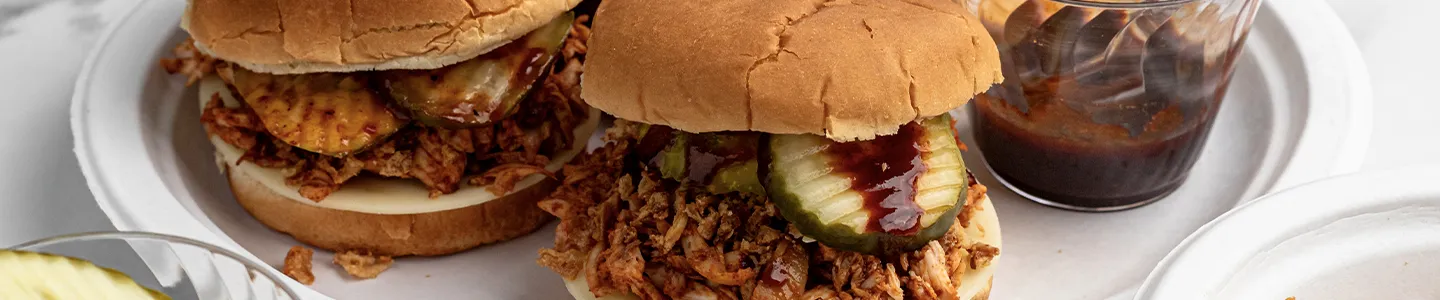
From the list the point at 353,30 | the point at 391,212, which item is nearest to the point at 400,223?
the point at 391,212

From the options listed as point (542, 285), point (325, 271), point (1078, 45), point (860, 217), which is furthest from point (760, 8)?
point (325, 271)

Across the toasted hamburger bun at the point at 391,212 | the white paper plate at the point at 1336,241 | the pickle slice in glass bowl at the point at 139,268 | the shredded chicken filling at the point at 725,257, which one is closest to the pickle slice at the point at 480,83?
the toasted hamburger bun at the point at 391,212

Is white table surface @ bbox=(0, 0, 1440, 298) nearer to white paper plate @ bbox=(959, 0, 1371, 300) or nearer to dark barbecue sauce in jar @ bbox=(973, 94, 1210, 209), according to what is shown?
white paper plate @ bbox=(959, 0, 1371, 300)

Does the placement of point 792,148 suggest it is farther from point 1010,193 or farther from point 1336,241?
point 1010,193

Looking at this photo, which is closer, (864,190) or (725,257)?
(864,190)

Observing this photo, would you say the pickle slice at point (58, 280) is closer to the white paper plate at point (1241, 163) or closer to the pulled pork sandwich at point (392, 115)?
the pulled pork sandwich at point (392, 115)

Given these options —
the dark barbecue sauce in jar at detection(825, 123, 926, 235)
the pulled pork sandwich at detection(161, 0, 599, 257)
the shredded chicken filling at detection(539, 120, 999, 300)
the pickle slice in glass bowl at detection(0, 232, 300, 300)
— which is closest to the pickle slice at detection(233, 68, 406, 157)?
the pulled pork sandwich at detection(161, 0, 599, 257)

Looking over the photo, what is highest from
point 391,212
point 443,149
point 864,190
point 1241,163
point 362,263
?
point 864,190

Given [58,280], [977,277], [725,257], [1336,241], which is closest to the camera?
[58,280]
